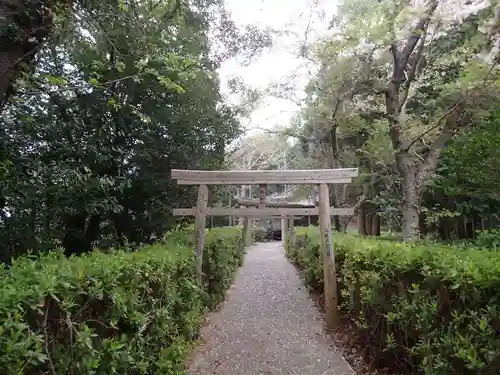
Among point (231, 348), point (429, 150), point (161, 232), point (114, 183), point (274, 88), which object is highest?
point (274, 88)

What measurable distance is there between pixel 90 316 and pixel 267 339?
12.3 feet

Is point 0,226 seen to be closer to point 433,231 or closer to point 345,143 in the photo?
point 345,143

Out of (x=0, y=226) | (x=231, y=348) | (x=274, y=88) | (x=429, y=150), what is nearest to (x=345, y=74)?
(x=429, y=150)

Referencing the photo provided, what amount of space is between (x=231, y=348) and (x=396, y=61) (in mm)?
6402

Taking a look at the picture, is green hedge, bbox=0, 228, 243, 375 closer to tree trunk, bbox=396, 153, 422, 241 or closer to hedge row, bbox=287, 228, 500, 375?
hedge row, bbox=287, 228, 500, 375

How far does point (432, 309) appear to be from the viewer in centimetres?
280

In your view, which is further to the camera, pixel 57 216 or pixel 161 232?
pixel 161 232

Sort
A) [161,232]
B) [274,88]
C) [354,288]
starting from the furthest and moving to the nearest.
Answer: [274,88] → [161,232] → [354,288]

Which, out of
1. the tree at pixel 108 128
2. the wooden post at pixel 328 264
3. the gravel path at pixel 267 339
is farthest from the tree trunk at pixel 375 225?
the wooden post at pixel 328 264

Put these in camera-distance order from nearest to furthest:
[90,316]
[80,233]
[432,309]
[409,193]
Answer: [90,316] < [432,309] < [80,233] < [409,193]

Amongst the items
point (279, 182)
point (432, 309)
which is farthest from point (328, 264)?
point (432, 309)

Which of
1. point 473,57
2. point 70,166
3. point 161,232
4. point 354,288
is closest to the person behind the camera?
point 354,288

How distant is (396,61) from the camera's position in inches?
316

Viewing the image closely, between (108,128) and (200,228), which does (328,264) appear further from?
(108,128)
